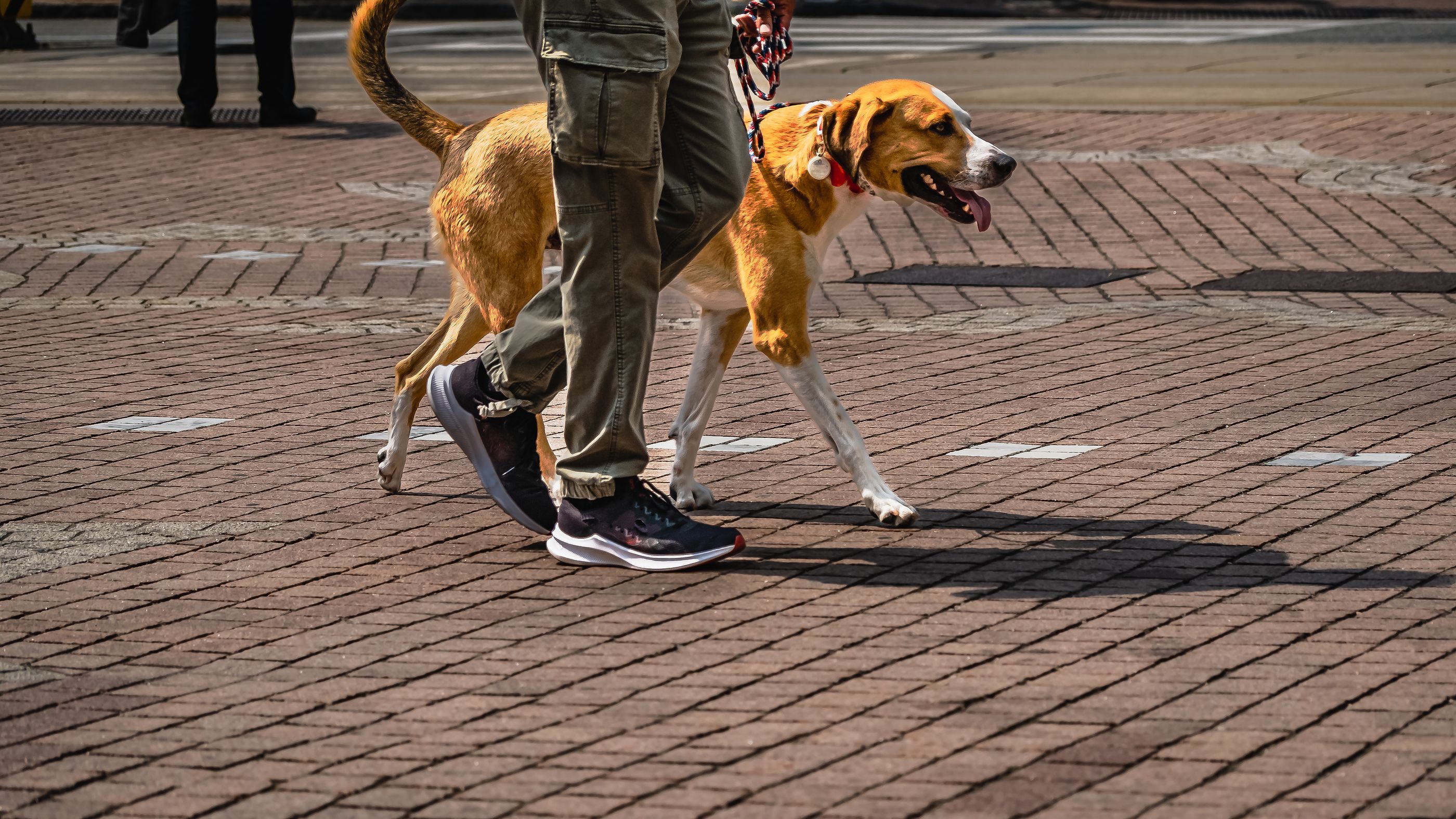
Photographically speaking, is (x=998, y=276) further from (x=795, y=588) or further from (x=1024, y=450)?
(x=795, y=588)

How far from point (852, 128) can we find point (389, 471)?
173 cm

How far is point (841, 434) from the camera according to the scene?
5500 millimetres

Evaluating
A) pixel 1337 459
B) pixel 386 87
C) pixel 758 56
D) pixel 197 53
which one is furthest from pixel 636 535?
pixel 197 53

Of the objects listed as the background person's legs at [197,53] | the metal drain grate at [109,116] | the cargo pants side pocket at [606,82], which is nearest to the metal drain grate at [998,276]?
the cargo pants side pocket at [606,82]

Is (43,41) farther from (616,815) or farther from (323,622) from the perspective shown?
(616,815)

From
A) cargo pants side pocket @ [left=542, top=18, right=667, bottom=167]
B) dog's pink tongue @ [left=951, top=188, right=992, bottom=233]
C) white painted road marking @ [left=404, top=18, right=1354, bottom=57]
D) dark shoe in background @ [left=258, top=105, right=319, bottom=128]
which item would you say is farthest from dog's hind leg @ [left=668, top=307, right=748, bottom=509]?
white painted road marking @ [left=404, top=18, right=1354, bottom=57]

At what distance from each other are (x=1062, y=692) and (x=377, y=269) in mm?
6829

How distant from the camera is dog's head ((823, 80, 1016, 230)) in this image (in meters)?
5.41

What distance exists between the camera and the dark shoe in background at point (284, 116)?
1516 centimetres

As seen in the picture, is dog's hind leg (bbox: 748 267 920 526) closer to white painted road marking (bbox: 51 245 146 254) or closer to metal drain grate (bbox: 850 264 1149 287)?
metal drain grate (bbox: 850 264 1149 287)

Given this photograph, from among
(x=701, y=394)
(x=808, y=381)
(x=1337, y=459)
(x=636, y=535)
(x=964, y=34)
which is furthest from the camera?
(x=964, y=34)

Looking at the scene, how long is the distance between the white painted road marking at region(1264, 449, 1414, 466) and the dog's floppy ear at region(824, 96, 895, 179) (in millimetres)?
1800

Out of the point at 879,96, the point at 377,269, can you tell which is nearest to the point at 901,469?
the point at 879,96

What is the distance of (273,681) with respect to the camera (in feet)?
14.1
